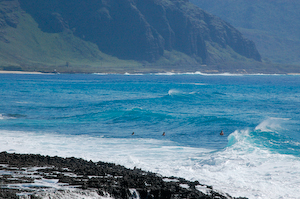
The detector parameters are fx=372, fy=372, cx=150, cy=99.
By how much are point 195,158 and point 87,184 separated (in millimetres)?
Result: 9137

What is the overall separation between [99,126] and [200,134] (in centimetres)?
1029

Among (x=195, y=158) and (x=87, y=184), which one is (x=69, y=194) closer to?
(x=87, y=184)

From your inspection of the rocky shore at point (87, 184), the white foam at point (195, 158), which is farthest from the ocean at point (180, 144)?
the rocky shore at point (87, 184)

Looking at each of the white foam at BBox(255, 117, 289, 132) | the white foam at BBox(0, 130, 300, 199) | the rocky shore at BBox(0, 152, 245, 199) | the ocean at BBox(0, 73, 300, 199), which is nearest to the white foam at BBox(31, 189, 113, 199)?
the rocky shore at BBox(0, 152, 245, 199)

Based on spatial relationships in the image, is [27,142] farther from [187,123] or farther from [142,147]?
[187,123]

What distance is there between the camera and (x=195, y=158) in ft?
72.5

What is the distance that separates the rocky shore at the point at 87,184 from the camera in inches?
536

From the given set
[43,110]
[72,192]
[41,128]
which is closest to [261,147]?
[72,192]

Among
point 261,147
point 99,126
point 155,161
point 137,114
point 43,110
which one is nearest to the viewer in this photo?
point 155,161

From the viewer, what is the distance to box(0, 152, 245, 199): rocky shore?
1360 cm

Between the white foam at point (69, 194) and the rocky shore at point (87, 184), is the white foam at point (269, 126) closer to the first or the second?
the rocky shore at point (87, 184)

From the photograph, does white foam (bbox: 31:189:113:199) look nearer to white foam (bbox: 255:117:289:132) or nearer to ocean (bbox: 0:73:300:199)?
ocean (bbox: 0:73:300:199)

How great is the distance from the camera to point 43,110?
160 ft

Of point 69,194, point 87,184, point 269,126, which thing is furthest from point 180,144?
point 69,194
